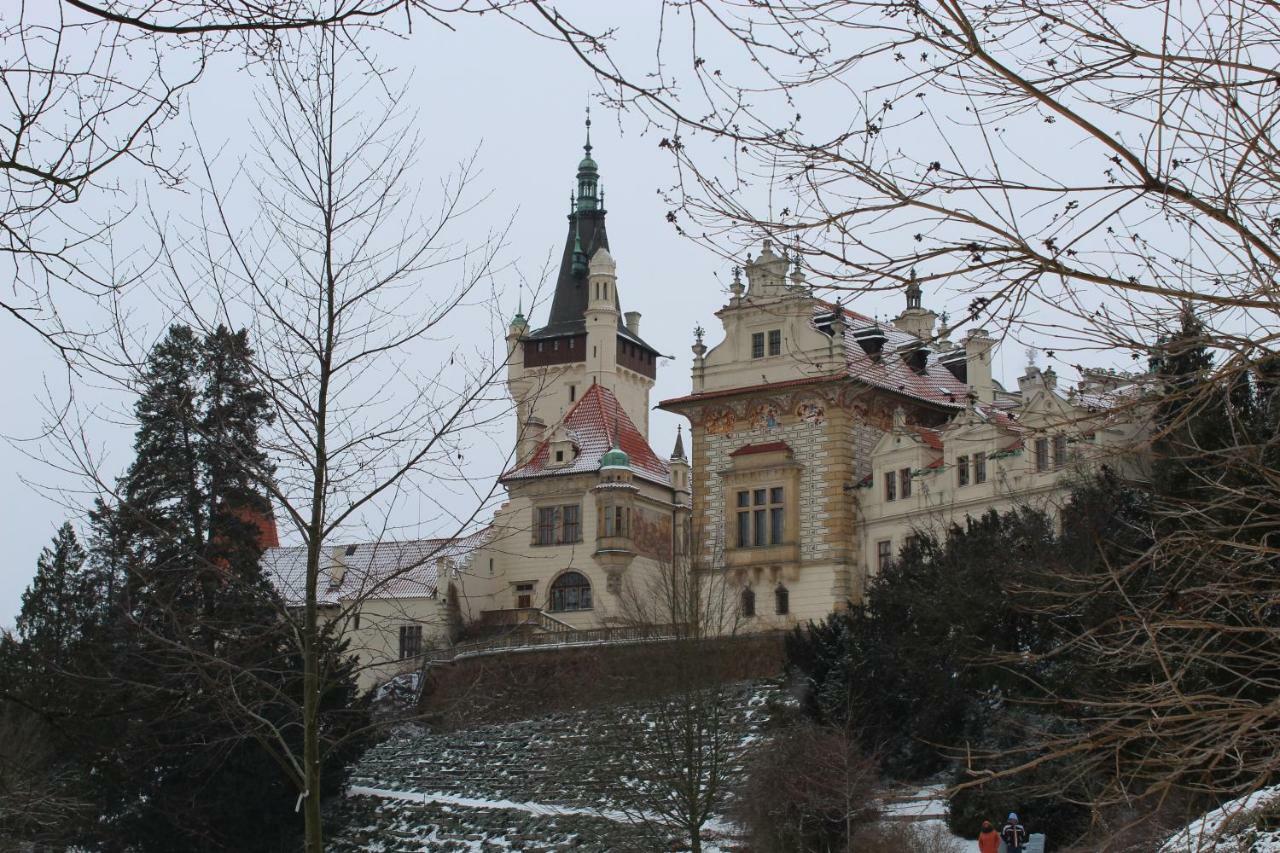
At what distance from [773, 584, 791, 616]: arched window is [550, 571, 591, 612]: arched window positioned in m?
10.5

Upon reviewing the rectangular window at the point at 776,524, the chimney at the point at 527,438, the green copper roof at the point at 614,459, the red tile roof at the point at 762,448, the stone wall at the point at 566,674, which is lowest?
the stone wall at the point at 566,674

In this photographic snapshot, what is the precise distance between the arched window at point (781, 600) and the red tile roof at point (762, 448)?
365cm

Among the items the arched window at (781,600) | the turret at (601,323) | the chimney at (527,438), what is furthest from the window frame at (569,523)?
the turret at (601,323)

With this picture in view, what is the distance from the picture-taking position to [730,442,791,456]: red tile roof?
141 feet

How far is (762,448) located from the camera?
4328cm

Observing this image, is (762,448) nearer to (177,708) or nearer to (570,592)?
(570,592)

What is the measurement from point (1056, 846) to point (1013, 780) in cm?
104

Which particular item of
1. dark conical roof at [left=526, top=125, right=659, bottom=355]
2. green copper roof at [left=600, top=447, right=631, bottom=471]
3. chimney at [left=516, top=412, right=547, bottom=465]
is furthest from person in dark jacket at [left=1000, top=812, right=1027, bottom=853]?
dark conical roof at [left=526, top=125, right=659, bottom=355]

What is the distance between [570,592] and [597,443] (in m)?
5.47

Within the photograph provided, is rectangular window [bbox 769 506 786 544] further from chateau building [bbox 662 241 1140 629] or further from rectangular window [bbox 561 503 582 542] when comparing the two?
rectangular window [bbox 561 503 582 542]

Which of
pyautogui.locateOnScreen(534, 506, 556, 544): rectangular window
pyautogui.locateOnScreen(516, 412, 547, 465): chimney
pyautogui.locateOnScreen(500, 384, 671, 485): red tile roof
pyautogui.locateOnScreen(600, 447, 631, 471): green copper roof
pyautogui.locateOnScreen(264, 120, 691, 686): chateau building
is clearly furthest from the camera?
pyautogui.locateOnScreen(500, 384, 671, 485): red tile roof

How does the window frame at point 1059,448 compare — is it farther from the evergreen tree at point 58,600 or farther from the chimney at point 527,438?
the evergreen tree at point 58,600

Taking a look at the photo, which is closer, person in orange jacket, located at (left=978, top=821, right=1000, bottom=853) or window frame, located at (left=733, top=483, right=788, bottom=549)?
person in orange jacket, located at (left=978, top=821, right=1000, bottom=853)

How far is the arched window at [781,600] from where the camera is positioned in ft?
140
